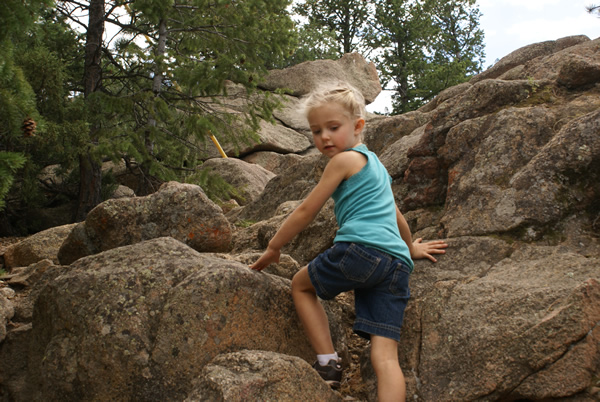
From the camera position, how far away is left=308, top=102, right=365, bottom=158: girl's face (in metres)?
3.45

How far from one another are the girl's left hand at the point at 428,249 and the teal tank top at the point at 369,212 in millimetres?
613

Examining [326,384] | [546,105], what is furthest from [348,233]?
[546,105]

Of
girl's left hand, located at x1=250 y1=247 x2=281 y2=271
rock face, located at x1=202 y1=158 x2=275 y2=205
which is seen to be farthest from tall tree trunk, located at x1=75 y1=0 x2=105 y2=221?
girl's left hand, located at x1=250 y1=247 x2=281 y2=271

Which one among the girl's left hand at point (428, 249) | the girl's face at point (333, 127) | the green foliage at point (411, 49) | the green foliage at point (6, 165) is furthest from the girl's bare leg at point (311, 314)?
the green foliage at point (411, 49)

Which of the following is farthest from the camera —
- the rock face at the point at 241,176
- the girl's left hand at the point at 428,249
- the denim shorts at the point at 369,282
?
the rock face at the point at 241,176

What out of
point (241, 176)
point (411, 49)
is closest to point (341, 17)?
point (411, 49)

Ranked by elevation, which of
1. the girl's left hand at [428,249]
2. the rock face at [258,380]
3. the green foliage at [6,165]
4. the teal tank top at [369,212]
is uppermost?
the green foliage at [6,165]

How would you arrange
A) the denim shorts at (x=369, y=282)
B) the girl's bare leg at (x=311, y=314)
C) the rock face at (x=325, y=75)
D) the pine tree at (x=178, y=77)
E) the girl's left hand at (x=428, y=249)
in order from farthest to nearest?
the rock face at (x=325, y=75) → the pine tree at (x=178, y=77) → the girl's left hand at (x=428, y=249) → the girl's bare leg at (x=311, y=314) → the denim shorts at (x=369, y=282)

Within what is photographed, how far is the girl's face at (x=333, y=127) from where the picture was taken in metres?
3.45

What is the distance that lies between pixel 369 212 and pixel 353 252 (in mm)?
305

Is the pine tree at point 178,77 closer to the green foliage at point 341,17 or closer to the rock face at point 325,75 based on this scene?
the rock face at point 325,75

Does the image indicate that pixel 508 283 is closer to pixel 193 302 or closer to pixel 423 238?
pixel 423 238

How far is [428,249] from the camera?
3.99 meters

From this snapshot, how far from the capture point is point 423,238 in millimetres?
4348
